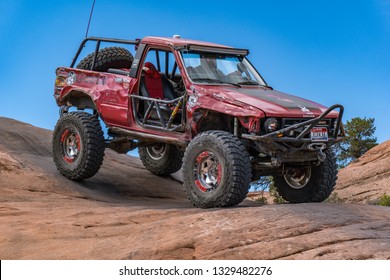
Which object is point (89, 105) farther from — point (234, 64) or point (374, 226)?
point (374, 226)

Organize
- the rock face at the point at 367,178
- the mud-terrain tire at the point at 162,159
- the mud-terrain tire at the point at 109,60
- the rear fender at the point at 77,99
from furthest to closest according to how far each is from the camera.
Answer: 1. the rock face at the point at 367,178
2. the mud-terrain tire at the point at 162,159
3. the mud-terrain tire at the point at 109,60
4. the rear fender at the point at 77,99

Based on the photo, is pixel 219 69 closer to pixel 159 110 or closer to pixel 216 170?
pixel 159 110

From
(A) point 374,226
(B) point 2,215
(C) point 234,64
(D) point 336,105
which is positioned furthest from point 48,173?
(A) point 374,226

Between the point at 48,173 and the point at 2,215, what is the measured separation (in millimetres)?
2931

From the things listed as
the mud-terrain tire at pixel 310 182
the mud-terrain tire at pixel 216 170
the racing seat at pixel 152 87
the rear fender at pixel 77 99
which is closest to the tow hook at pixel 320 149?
the mud-terrain tire at pixel 310 182

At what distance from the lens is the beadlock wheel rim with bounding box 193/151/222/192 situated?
10753mm

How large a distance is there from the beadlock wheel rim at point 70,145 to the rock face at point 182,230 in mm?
1144

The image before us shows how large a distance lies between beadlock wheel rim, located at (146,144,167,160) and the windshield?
3.35m

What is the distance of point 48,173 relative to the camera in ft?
46.0

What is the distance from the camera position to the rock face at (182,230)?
8258 mm

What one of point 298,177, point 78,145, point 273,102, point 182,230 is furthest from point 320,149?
point 78,145

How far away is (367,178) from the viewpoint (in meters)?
19.1

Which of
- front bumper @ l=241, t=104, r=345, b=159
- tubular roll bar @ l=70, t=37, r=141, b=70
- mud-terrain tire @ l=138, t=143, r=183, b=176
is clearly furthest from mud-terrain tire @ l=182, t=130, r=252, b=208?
A: mud-terrain tire @ l=138, t=143, r=183, b=176

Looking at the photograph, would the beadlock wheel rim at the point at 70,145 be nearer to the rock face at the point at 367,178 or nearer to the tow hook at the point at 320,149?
the tow hook at the point at 320,149
